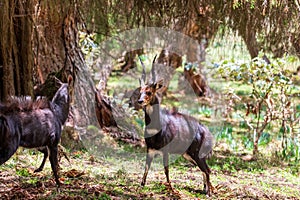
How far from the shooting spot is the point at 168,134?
5.46m

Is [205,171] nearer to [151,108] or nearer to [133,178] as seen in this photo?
[133,178]

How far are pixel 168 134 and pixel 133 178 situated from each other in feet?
3.23

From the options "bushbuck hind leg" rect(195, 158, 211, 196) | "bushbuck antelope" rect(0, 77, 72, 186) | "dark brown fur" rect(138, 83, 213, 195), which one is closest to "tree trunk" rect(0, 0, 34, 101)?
"bushbuck antelope" rect(0, 77, 72, 186)

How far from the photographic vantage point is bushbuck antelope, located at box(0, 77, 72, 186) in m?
4.18

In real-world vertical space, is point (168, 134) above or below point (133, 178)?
above

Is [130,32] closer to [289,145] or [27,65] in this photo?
[27,65]

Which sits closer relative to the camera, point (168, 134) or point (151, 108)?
point (151, 108)

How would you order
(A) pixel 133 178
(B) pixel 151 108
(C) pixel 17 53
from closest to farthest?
1. (B) pixel 151 108
2. (A) pixel 133 178
3. (C) pixel 17 53

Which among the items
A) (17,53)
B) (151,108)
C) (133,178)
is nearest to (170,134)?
(151,108)

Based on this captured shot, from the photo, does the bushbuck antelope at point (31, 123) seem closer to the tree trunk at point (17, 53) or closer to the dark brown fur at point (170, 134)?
the dark brown fur at point (170, 134)

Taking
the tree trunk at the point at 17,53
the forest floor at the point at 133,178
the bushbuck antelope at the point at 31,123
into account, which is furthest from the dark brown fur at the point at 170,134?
the tree trunk at the point at 17,53

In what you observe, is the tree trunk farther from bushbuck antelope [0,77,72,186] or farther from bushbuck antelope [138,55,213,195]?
bushbuck antelope [138,55,213,195]

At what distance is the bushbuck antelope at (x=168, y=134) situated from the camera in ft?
17.2

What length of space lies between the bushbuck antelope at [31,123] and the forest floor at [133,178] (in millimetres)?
417
